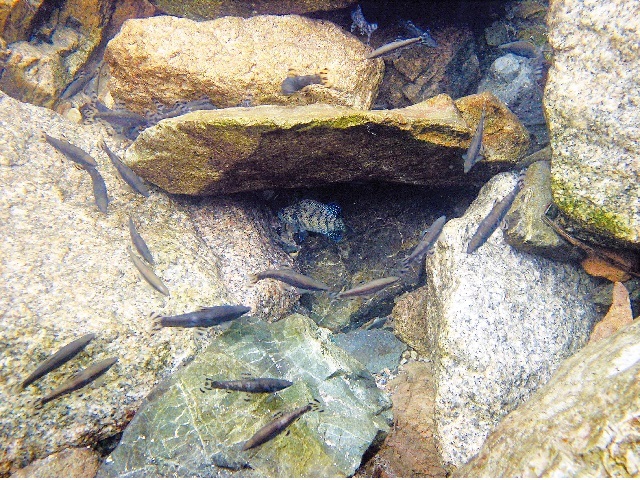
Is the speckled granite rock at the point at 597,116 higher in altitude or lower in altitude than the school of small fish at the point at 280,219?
higher

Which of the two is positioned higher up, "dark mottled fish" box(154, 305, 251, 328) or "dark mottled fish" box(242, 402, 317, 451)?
"dark mottled fish" box(154, 305, 251, 328)

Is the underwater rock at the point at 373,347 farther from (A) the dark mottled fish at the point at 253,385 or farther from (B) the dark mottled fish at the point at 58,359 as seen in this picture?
(B) the dark mottled fish at the point at 58,359

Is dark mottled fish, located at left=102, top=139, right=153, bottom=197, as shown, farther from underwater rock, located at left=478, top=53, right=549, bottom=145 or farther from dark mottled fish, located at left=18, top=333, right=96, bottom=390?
underwater rock, located at left=478, top=53, right=549, bottom=145

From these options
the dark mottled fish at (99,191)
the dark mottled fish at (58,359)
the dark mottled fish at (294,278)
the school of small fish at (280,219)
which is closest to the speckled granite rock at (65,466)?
the school of small fish at (280,219)


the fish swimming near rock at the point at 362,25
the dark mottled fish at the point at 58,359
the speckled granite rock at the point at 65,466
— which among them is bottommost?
the speckled granite rock at the point at 65,466

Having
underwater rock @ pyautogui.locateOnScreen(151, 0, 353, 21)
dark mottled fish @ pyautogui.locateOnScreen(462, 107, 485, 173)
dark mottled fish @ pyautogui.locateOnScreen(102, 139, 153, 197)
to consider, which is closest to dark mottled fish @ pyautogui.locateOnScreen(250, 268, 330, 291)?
dark mottled fish @ pyautogui.locateOnScreen(102, 139, 153, 197)

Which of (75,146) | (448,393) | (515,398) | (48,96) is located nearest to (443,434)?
(448,393)
